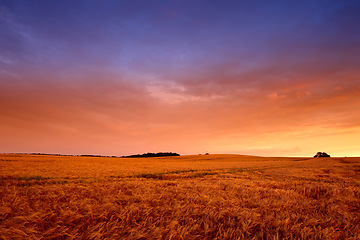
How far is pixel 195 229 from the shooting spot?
252cm

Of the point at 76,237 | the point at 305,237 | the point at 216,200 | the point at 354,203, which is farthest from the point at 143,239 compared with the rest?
the point at 354,203

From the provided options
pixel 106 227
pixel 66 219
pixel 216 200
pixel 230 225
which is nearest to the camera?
pixel 106 227

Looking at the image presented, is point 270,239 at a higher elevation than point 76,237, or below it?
below

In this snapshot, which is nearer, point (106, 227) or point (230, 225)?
point (106, 227)

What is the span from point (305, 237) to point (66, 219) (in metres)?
3.45

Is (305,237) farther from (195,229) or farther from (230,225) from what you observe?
(195,229)

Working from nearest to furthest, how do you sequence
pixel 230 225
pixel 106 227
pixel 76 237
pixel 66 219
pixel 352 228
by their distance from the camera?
pixel 76 237
pixel 106 227
pixel 66 219
pixel 230 225
pixel 352 228

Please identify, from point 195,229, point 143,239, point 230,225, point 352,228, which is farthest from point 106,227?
point 352,228

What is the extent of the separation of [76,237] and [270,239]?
250 centimetres

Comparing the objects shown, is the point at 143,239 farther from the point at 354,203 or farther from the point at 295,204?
the point at 354,203

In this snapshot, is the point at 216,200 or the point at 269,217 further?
the point at 216,200

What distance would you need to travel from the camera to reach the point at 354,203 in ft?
16.6

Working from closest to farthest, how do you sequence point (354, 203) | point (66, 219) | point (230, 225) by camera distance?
point (66, 219) < point (230, 225) < point (354, 203)

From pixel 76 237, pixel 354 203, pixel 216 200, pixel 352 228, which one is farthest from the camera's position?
pixel 354 203
